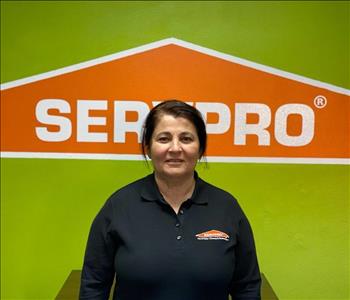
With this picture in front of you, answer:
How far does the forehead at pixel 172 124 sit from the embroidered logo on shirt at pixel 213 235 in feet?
0.97

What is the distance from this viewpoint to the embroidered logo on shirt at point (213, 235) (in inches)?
46.8

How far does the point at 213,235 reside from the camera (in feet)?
3.93

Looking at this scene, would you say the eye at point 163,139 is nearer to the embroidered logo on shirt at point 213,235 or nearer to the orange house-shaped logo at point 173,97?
the embroidered logo on shirt at point 213,235

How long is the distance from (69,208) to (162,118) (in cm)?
92

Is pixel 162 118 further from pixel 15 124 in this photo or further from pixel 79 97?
pixel 15 124

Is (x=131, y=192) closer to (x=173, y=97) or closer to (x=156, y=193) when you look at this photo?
(x=156, y=193)

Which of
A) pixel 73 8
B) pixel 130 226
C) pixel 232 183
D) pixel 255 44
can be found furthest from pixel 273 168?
pixel 73 8

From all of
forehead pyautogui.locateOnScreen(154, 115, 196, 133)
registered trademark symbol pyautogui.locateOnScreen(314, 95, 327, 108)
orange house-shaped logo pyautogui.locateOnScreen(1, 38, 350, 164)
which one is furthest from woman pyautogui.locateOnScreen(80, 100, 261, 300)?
registered trademark symbol pyautogui.locateOnScreen(314, 95, 327, 108)

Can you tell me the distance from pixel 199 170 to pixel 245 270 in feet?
2.28

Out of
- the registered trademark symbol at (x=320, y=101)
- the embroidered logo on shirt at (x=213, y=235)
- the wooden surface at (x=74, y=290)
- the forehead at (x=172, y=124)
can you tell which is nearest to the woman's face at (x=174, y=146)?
the forehead at (x=172, y=124)

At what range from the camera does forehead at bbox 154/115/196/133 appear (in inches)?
47.5

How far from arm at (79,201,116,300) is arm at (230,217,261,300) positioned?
38 centimetres

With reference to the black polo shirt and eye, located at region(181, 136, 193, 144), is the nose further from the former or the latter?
the black polo shirt

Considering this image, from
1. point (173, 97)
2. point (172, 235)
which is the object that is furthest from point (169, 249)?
point (173, 97)
